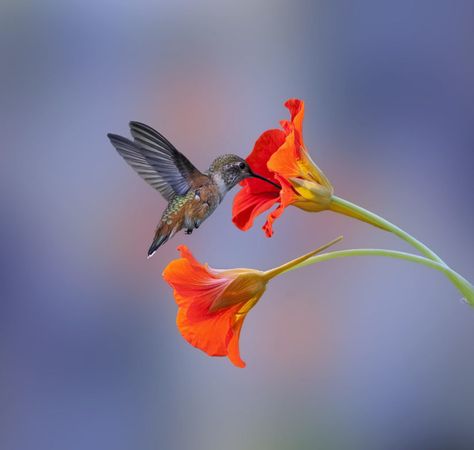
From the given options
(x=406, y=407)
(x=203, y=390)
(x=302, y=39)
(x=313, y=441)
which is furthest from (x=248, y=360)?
(x=302, y=39)

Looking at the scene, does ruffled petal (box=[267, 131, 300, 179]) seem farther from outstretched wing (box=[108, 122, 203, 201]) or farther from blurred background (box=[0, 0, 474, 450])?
blurred background (box=[0, 0, 474, 450])

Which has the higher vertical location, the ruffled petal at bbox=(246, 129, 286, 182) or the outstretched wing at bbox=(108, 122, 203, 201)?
the outstretched wing at bbox=(108, 122, 203, 201)

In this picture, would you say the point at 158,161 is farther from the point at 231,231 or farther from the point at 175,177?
the point at 231,231

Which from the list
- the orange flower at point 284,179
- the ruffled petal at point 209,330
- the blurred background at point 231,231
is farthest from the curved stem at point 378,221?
the blurred background at point 231,231

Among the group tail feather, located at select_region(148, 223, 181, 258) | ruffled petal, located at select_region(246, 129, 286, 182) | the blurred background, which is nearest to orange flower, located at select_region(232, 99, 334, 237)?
ruffled petal, located at select_region(246, 129, 286, 182)

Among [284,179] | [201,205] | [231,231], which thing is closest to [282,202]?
[284,179]

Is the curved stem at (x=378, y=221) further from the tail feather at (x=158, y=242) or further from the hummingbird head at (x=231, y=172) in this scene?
the tail feather at (x=158, y=242)

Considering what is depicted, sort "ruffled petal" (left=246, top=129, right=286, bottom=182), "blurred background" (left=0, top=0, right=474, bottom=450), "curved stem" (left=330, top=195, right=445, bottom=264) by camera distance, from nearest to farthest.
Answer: "curved stem" (left=330, top=195, right=445, bottom=264) < "ruffled petal" (left=246, top=129, right=286, bottom=182) < "blurred background" (left=0, top=0, right=474, bottom=450)
